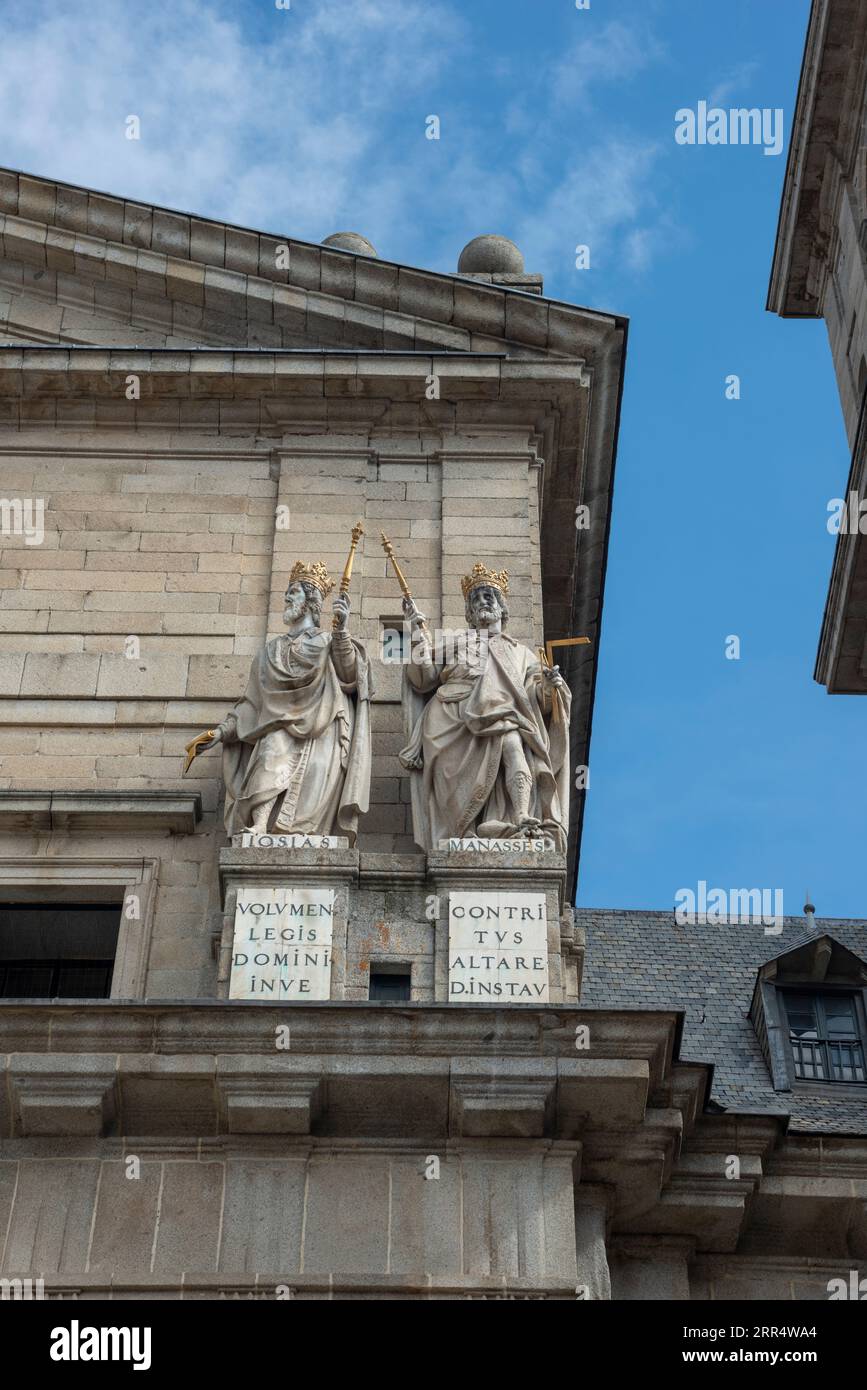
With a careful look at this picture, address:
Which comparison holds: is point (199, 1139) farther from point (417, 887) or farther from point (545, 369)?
point (545, 369)

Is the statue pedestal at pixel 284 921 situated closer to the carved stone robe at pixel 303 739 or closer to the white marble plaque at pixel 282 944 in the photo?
the white marble plaque at pixel 282 944

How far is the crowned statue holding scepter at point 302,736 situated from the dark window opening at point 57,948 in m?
1.57

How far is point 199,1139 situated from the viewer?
15969 millimetres

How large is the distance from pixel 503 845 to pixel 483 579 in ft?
10.8

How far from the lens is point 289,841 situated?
17.9 m

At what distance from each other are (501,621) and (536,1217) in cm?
605

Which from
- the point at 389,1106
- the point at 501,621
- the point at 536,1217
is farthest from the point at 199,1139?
the point at 501,621

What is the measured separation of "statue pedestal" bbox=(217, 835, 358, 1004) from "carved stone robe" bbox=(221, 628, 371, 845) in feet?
1.90

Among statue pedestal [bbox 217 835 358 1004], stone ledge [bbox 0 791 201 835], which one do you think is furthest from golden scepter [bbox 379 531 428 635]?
statue pedestal [bbox 217 835 358 1004]

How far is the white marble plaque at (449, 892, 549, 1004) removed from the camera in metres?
16.8

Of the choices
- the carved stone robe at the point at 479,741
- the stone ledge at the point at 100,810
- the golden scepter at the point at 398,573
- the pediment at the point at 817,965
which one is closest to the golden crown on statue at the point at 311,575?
the golden scepter at the point at 398,573

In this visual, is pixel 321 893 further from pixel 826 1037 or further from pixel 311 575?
pixel 826 1037
